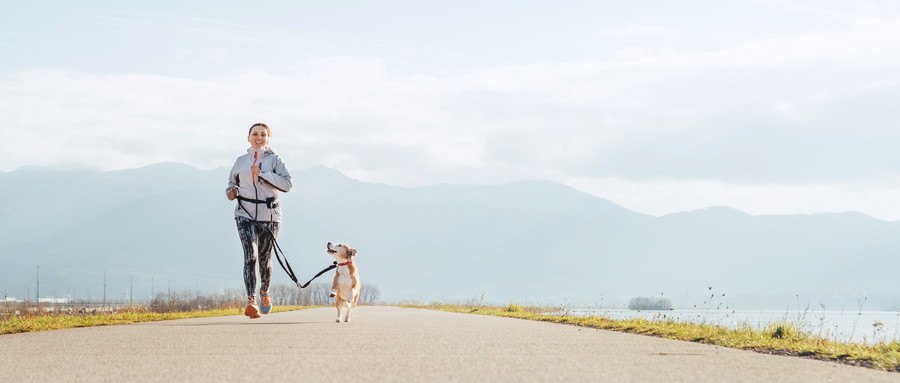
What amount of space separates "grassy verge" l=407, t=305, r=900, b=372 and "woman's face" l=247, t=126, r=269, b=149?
5.29m

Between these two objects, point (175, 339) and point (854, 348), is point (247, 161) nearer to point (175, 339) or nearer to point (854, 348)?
point (175, 339)

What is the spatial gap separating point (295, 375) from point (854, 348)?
17.9 feet

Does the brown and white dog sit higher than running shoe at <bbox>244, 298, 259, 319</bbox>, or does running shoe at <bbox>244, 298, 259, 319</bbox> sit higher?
the brown and white dog

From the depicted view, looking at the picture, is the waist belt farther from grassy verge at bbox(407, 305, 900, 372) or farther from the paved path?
grassy verge at bbox(407, 305, 900, 372)

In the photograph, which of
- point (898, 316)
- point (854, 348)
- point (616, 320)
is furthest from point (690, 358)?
point (616, 320)

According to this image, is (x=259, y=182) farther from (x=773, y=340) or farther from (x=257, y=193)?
(x=773, y=340)

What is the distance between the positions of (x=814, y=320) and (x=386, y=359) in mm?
6921

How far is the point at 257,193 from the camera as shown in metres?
14.1

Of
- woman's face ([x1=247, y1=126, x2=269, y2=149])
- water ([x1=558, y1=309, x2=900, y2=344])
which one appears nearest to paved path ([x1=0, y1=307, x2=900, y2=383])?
water ([x1=558, y1=309, x2=900, y2=344])

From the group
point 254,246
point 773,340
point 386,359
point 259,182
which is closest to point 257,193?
point 259,182

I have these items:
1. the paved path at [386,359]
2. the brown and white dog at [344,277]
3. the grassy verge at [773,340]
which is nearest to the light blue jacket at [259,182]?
the brown and white dog at [344,277]

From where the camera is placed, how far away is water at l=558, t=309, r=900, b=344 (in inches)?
459

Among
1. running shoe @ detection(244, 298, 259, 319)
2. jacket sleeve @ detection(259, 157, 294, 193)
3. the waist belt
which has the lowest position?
running shoe @ detection(244, 298, 259, 319)

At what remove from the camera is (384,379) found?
267 inches
